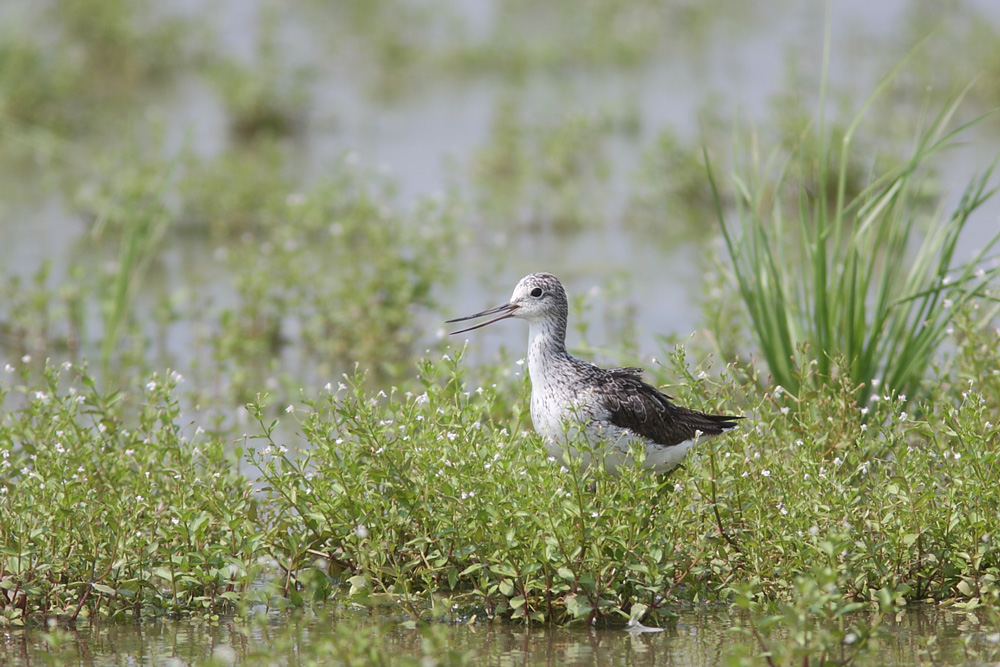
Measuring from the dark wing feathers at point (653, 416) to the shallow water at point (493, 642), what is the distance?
30.7 inches

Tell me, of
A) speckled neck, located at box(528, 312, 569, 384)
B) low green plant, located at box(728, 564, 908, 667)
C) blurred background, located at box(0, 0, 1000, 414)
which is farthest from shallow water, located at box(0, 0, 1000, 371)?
low green plant, located at box(728, 564, 908, 667)

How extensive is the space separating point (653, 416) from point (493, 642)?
1243 millimetres

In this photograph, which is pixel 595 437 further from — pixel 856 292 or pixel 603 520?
pixel 856 292

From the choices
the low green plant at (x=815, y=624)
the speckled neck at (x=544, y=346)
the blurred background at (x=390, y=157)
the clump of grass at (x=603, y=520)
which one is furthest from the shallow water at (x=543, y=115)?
the low green plant at (x=815, y=624)

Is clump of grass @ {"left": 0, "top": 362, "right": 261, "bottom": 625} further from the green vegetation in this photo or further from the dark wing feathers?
the dark wing feathers

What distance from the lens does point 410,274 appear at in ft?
31.8

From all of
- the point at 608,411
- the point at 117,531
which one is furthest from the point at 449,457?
the point at 117,531

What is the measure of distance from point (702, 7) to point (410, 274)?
51.8ft

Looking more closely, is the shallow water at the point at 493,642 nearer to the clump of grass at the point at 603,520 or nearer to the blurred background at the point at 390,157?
the clump of grass at the point at 603,520

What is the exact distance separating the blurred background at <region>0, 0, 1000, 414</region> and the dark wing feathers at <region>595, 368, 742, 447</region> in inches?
59.1

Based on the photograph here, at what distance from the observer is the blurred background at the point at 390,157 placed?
9.41 meters

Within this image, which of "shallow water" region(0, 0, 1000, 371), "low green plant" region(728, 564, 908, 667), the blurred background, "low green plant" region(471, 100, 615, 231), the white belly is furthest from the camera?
"low green plant" region(471, 100, 615, 231)

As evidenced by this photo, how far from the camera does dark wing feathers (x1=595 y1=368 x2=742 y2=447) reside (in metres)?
5.82

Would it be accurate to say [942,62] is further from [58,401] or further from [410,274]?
[58,401]
